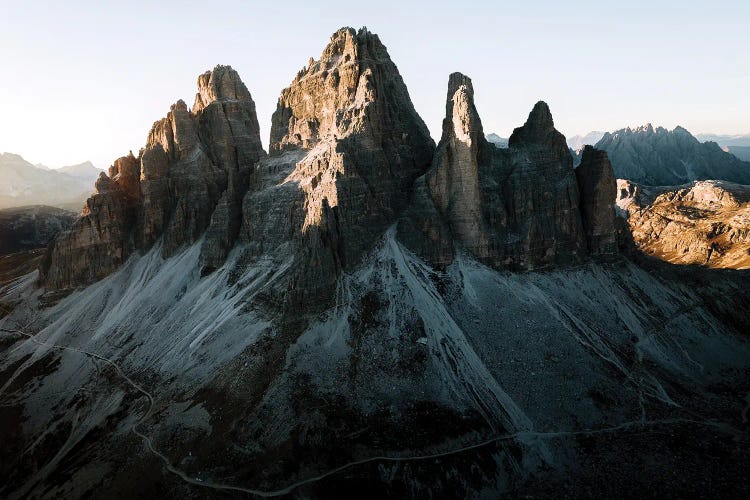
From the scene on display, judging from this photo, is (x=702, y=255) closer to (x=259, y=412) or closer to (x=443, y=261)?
(x=443, y=261)

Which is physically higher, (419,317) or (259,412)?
(419,317)

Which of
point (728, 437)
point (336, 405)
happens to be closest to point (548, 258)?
point (728, 437)

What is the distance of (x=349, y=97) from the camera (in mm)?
69125

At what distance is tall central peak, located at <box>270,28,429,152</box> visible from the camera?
2611 inches

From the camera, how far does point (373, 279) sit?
58062mm

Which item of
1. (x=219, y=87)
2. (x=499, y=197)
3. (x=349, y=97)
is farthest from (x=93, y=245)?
(x=499, y=197)

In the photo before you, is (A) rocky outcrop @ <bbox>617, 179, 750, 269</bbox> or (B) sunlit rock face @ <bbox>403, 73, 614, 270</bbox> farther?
(A) rocky outcrop @ <bbox>617, 179, 750, 269</bbox>

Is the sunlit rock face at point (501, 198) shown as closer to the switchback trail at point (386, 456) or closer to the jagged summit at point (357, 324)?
the jagged summit at point (357, 324)

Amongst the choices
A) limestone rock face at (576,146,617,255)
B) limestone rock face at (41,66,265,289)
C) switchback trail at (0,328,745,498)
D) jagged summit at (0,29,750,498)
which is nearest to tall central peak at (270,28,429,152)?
jagged summit at (0,29,750,498)

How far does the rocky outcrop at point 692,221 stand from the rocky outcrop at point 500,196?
61.5 m

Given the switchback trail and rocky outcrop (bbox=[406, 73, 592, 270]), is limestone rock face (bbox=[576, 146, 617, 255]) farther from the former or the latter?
the switchback trail

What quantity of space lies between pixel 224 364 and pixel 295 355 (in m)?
9.91

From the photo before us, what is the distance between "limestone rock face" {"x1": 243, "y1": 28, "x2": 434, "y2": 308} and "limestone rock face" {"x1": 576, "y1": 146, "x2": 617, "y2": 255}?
26133 mm

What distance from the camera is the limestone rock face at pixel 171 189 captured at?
7950 cm
